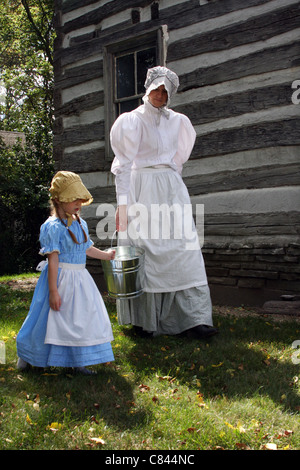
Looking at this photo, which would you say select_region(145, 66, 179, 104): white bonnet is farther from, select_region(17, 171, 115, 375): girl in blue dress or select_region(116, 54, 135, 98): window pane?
select_region(116, 54, 135, 98): window pane

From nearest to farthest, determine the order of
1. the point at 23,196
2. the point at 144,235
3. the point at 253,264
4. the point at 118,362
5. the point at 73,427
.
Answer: the point at 73,427 < the point at 118,362 < the point at 144,235 < the point at 253,264 < the point at 23,196

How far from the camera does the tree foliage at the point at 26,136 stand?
11281 mm

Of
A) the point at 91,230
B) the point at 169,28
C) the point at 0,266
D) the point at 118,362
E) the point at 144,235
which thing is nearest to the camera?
the point at 118,362

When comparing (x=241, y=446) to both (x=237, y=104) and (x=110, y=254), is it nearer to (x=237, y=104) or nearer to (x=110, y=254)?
(x=110, y=254)

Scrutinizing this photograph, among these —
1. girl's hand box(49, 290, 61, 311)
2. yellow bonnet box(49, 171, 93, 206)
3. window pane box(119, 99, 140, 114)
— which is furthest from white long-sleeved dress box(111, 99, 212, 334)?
window pane box(119, 99, 140, 114)

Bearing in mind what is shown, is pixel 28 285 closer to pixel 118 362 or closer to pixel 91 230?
pixel 91 230

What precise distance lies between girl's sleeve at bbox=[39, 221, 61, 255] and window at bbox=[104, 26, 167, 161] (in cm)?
343

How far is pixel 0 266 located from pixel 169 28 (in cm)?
686

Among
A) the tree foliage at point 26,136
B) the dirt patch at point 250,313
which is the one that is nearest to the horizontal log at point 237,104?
the dirt patch at point 250,313

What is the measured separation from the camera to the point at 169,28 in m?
5.97

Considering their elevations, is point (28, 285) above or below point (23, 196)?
below

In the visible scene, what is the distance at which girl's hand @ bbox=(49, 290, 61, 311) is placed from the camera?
3186mm

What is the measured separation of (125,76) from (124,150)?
2977 mm

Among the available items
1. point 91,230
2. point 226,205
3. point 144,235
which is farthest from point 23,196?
point 144,235
